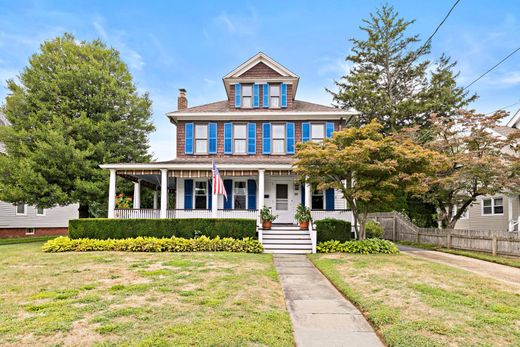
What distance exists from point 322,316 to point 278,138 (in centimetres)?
1368

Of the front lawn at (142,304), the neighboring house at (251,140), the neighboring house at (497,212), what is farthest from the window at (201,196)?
the neighboring house at (497,212)

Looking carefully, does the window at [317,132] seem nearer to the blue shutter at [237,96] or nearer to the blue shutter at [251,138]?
the blue shutter at [251,138]

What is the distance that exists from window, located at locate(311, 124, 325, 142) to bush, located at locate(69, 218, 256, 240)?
6166 millimetres

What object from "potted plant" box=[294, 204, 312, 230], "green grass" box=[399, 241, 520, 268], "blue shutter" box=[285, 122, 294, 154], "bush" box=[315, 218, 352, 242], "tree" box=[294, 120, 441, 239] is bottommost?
"green grass" box=[399, 241, 520, 268]

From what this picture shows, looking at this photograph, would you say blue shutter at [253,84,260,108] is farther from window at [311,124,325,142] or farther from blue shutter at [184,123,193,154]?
blue shutter at [184,123,193,154]

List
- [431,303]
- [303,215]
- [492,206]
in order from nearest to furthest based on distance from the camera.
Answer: [431,303], [303,215], [492,206]

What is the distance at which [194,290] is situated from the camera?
668 cm

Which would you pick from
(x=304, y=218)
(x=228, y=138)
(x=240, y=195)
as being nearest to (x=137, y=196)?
(x=240, y=195)

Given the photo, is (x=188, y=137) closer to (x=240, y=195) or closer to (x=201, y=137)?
(x=201, y=137)

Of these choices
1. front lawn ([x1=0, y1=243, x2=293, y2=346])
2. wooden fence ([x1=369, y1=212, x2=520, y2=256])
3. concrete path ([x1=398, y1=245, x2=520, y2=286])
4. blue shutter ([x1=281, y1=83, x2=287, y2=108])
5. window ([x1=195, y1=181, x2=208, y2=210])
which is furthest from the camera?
blue shutter ([x1=281, y1=83, x2=287, y2=108])

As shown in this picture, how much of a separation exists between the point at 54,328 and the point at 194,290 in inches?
102

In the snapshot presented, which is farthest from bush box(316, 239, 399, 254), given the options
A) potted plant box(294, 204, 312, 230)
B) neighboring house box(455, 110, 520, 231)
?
neighboring house box(455, 110, 520, 231)

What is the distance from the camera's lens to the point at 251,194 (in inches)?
687

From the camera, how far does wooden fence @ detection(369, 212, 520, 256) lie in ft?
42.4
